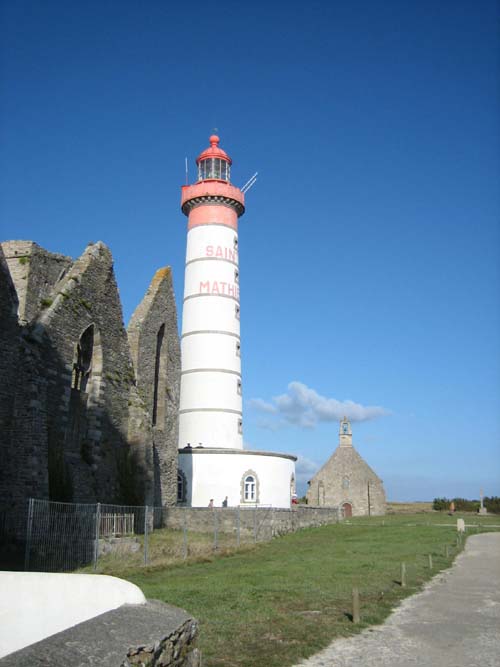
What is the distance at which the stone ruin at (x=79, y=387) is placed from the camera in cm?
1638

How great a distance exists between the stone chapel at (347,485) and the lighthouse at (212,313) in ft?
61.3

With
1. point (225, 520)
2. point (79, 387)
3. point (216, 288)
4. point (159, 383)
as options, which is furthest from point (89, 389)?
point (216, 288)

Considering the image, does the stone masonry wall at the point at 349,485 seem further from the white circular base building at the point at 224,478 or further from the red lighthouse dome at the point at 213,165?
the red lighthouse dome at the point at 213,165

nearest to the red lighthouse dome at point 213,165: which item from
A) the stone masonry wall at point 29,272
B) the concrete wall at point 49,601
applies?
the stone masonry wall at point 29,272

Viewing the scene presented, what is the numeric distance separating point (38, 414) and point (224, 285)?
2028 cm

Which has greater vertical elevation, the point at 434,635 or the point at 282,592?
the point at 282,592

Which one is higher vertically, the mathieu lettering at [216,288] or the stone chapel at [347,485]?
the mathieu lettering at [216,288]

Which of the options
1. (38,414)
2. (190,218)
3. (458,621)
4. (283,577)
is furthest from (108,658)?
(190,218)

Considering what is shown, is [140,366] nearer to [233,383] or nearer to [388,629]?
[233,383]

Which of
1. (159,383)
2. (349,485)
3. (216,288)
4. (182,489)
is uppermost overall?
(216,288)

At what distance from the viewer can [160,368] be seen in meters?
28.2

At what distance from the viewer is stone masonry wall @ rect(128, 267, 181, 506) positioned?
1028 inches

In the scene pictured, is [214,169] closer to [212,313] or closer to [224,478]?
[212,313]

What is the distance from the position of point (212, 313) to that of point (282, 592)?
2418cm
